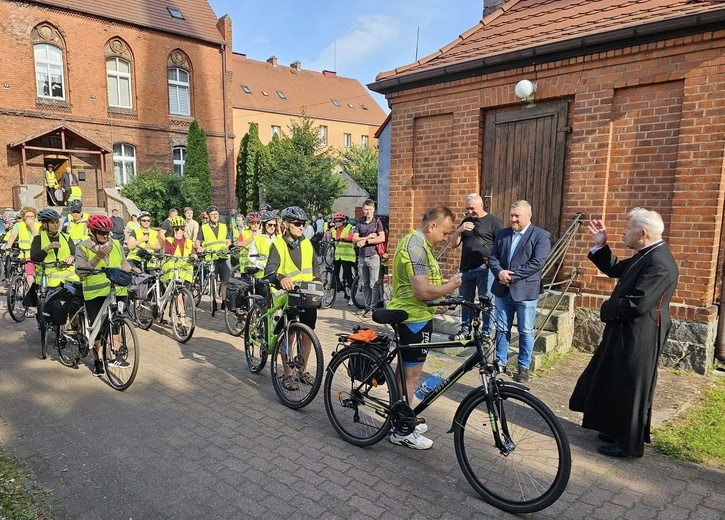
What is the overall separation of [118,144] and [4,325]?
17.8 meters

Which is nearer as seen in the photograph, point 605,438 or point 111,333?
point 605,438

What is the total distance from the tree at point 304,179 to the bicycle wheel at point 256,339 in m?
19.0

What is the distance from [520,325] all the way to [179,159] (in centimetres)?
2400

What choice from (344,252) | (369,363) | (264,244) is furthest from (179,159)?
(369,363)

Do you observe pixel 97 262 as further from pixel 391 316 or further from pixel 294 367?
pixel 391 316

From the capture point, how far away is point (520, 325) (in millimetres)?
5152

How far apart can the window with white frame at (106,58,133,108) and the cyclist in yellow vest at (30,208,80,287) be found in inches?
765

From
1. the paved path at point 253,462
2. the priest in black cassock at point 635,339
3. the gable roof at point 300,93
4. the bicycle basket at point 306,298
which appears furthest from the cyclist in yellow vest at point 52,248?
the gable roof at point 300,93

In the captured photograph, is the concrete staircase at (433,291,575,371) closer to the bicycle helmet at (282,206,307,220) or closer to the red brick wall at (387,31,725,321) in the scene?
the red brick wall at (387,31,725,321)

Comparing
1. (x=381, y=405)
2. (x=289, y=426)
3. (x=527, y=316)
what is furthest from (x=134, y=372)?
(x=527, y=316)

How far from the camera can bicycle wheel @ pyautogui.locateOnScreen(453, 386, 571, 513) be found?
288 centimetres

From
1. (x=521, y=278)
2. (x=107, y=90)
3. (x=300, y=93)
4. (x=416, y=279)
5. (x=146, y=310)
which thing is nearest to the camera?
(x=416, y=279)

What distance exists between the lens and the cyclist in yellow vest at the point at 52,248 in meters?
6.27

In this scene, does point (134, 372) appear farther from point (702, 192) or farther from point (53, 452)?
point (702, 192)
